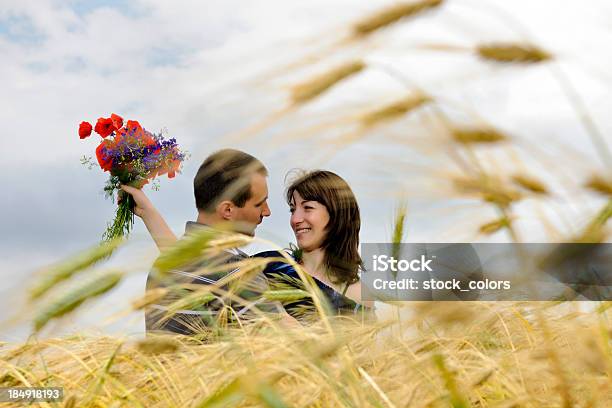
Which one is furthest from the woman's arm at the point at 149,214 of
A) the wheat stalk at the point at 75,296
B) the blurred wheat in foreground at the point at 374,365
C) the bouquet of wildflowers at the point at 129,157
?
the wheat stalk at the point at 75,296

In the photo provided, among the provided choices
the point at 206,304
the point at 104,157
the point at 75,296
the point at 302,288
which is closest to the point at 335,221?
the point at 302,288

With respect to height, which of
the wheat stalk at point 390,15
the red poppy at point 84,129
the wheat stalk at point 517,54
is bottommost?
the wheat stalk at point 517,54

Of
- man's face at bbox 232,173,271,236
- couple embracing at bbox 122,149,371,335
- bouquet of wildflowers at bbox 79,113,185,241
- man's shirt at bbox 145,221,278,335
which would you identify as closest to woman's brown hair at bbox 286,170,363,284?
couple embracing at bbox 122,149,371,335

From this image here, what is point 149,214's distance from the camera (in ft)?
11.5

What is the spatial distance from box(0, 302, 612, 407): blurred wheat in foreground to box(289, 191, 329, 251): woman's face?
1.97 feet

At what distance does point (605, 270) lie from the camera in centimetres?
144

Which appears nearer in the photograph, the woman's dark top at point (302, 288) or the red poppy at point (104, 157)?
the woman's dark top at point (302, 288)

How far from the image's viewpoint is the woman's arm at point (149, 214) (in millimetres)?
3309

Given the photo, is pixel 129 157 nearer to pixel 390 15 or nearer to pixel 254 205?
pixel 254 205

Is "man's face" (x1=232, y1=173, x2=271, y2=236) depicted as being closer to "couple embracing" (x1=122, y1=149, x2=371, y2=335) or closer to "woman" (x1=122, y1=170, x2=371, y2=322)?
"couple embracing" (x1=122, y1=149, x2=371, y2=335)

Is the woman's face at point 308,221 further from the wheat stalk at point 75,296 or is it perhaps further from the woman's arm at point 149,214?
the wheat stalk at point 75,296

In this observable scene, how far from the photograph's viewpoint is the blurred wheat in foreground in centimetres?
108

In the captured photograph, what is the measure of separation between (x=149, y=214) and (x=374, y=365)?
198 cm

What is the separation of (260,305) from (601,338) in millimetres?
1067
